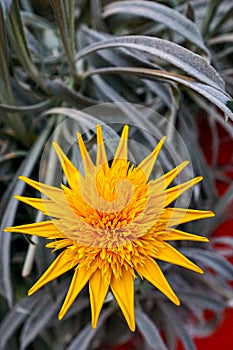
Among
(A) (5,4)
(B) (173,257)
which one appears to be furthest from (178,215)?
(A) (5,4)

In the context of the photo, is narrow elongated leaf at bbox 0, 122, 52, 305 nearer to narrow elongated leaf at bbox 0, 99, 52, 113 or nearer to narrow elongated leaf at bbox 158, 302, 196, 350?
narrow elongated leaf at bbox 0, 99, 52, 113

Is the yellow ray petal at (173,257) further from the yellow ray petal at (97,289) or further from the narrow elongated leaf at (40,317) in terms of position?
the narrow elongated leaf at (40,317)

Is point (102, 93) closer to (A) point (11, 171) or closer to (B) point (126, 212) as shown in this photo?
(A) point (11, 171)

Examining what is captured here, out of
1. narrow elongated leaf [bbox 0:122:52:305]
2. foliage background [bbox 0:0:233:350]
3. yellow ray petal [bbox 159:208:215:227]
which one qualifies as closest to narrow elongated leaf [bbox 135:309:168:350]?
foliage background [bbox 0:0:233:350]

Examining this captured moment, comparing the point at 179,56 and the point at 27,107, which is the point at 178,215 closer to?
the point at 179,56

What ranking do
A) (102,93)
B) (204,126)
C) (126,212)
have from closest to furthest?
(126,212) → (102,93) → (204,126)

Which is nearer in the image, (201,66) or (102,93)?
(201,66)

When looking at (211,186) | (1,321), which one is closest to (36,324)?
(1,321)
